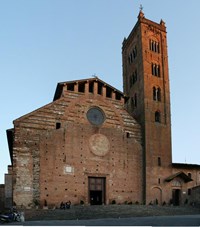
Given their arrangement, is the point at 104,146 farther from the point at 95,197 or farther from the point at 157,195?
the point at 157,195

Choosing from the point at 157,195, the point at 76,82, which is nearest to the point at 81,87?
the point at 76,82

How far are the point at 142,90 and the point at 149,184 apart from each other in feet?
36.8

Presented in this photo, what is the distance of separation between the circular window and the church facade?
0.11 m

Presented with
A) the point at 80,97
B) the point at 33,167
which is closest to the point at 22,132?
the point at 33,167

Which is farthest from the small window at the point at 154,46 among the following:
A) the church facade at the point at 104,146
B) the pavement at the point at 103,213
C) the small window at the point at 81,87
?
the pavement at the point at 103,213

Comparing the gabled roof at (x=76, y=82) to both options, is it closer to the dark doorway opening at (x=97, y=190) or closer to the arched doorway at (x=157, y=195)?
the dark doorway opening at (x=97, y=190)

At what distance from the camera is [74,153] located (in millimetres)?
39875

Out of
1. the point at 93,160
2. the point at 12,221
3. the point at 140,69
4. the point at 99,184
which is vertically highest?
the point at 140,69

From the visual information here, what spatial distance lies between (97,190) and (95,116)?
797 cm

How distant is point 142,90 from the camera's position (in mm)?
46281

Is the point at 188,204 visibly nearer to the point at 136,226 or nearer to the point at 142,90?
the point at 142,90

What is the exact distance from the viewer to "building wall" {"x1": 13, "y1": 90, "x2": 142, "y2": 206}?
3709cm

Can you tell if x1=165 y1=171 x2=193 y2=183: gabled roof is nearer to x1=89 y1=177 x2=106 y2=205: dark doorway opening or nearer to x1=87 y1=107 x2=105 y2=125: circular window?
x1=89 y1=177 x2=106 y2=205: dark doorway opening

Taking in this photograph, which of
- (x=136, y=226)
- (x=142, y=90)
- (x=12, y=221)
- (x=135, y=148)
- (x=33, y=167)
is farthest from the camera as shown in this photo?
(x=142, y=90)
